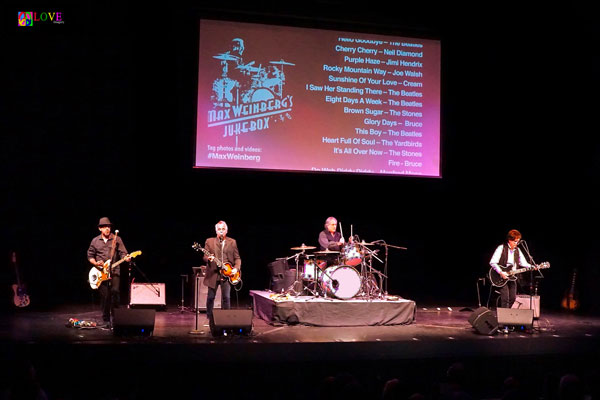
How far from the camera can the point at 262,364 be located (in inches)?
255

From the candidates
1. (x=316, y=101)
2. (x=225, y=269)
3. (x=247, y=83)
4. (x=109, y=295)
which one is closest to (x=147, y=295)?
(x=109, y=295)

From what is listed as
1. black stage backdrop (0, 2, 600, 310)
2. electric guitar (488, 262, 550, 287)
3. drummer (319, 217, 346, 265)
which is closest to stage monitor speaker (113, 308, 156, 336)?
drummer (319, 217, 346, 265)

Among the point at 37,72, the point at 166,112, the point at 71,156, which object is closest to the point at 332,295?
the point at 166,112

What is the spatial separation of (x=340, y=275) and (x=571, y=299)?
17.2ft

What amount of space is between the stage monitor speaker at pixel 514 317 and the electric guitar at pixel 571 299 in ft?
12.3

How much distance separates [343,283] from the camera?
9.28m

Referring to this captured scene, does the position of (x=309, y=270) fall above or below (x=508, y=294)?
above

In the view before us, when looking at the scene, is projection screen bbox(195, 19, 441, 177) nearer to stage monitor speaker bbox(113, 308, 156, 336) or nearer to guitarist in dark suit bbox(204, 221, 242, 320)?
guitarist in dark suit bbox(204, 221, 242, 320)

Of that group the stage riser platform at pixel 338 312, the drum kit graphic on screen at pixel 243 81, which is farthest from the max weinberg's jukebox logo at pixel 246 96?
the stage riser platform at pixel 338 312

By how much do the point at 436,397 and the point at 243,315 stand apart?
4.30 metres

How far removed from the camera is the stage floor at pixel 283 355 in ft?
21.0

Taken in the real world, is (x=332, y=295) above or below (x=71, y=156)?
below

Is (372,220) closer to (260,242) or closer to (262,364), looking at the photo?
(260,242)

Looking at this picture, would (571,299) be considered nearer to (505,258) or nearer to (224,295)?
(505,258)
